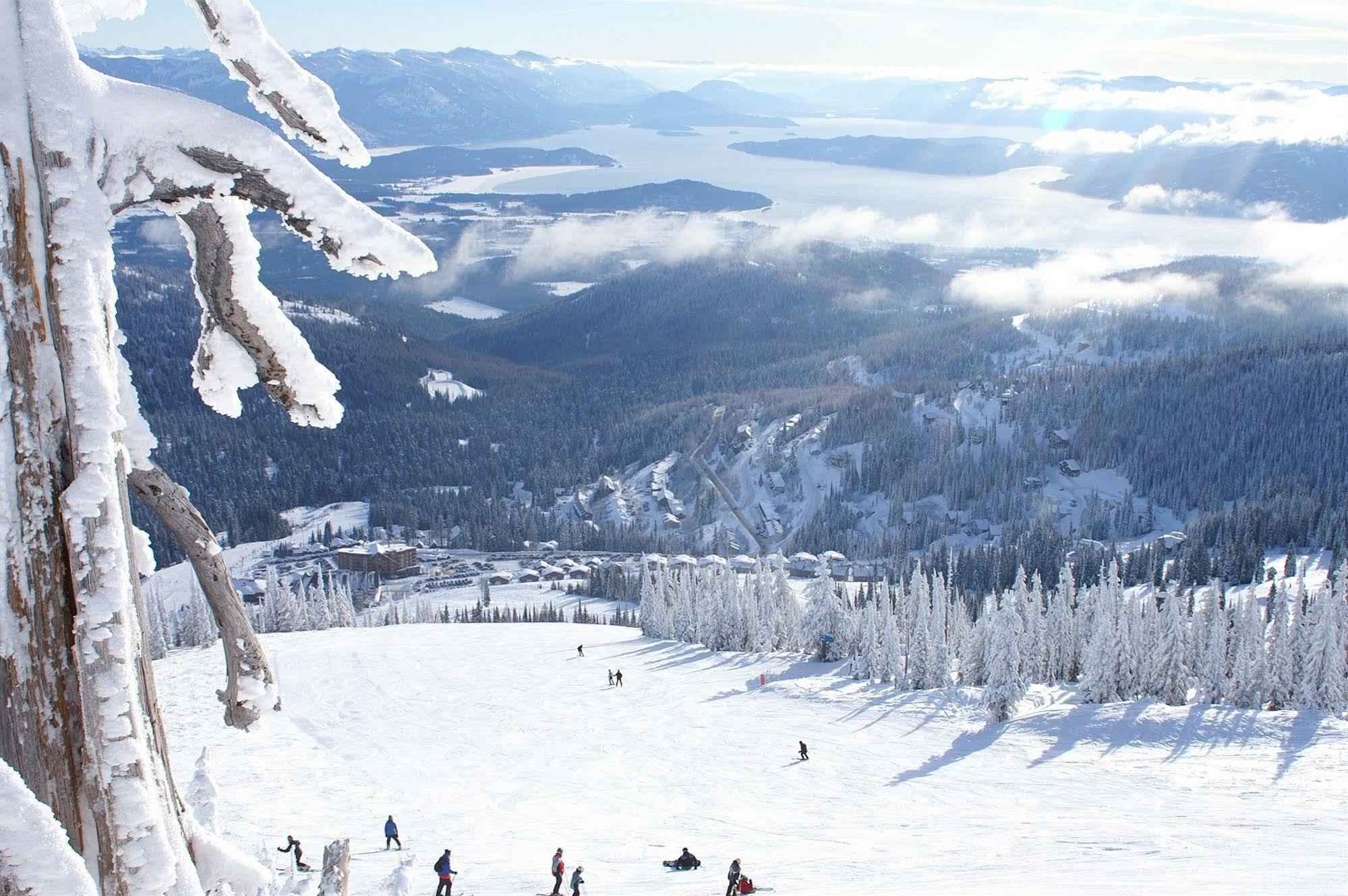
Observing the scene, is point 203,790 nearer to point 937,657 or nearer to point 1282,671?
point 937,657

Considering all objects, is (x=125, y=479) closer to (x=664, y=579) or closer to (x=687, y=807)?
(x=687, y=807)

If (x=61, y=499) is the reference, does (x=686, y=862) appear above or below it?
below

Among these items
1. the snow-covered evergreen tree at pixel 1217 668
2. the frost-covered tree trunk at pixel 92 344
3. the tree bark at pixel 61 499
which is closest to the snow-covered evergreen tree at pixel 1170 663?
the snow-covered evergreen tree at pixel 1217 668

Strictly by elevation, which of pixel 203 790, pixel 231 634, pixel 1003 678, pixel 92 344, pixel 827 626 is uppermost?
pixel 92 344

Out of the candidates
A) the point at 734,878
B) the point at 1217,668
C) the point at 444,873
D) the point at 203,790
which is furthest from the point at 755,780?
the point at 1217,668

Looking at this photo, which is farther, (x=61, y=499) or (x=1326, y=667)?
(x=1326, y=667)

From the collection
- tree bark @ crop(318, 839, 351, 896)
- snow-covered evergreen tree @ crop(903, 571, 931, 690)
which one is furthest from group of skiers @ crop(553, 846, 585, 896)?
snow-covered evergreen tree @ crop(903, 571, 931, 690)

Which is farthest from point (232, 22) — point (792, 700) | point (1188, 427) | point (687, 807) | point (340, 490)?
point (1188, 427)

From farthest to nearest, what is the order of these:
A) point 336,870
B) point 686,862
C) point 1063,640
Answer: point 1063,640
point 686,862
point 336,870
